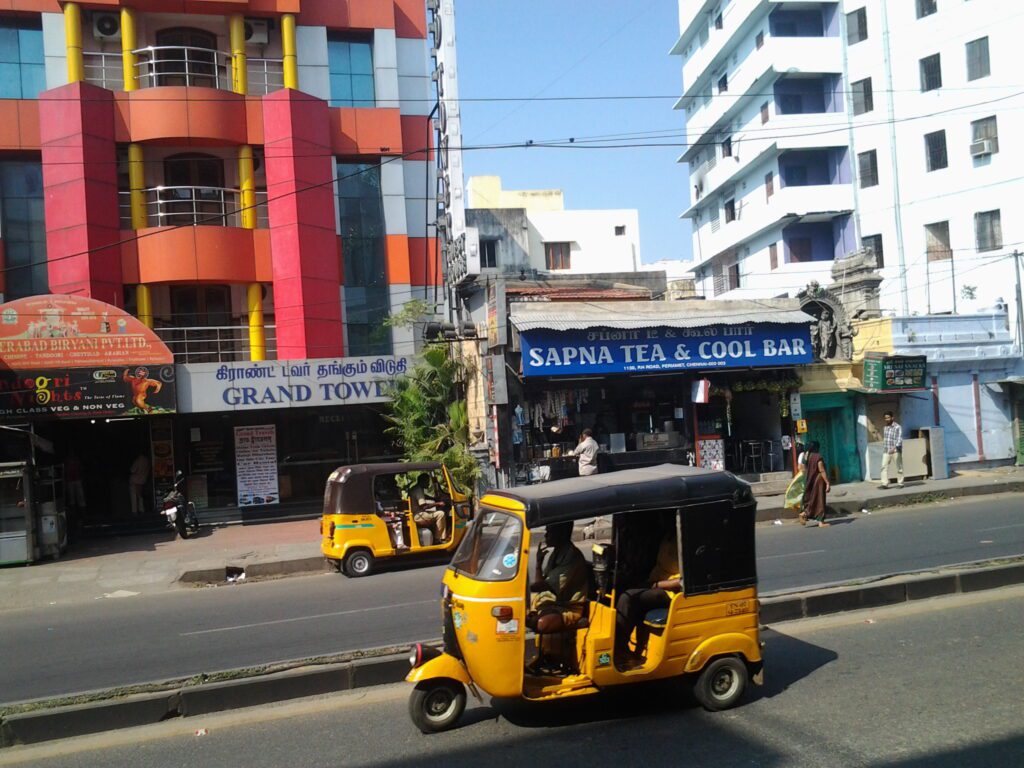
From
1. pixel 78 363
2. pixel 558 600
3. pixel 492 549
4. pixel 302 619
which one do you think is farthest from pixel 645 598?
pixel 78 363

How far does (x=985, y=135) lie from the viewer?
1298 inches

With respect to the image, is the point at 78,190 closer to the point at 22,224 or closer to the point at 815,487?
the point at 22,224

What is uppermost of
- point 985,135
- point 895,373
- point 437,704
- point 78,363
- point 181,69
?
point 181,69

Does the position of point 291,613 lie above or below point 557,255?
below

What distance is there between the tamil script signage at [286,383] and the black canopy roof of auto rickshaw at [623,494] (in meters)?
14.7

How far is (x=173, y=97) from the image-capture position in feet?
73.4

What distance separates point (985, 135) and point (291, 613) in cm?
3353

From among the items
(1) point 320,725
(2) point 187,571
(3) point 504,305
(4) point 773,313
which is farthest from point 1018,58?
(1) point 320,725

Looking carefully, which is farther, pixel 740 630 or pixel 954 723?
pixel 740 630

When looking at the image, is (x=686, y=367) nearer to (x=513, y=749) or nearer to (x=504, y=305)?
(x=504, y=305)

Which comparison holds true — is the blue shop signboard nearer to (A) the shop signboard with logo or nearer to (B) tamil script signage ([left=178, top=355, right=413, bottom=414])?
(B) tamil script signage ([left=178, top=355, right=413, bottom=414])

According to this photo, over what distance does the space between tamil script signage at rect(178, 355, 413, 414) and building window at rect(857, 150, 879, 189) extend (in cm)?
2729

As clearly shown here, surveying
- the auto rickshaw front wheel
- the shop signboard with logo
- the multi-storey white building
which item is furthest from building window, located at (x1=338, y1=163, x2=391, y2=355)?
the auto rickshaw front wheel

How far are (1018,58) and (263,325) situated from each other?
1171 inches
